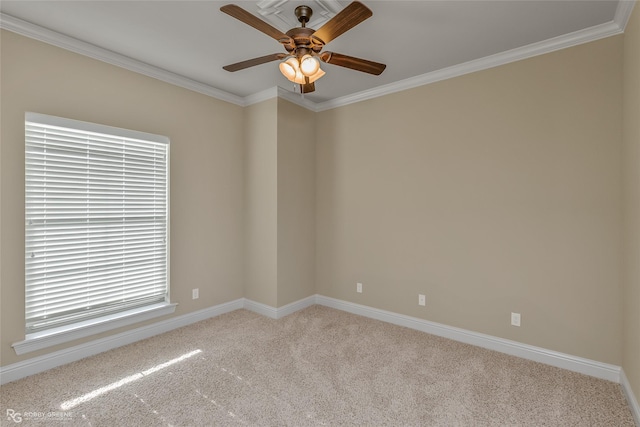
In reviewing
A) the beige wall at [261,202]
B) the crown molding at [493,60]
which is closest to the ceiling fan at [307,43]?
the crown molding at [493,60]

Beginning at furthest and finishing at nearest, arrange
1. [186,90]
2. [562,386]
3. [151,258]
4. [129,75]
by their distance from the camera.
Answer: [186,90], [151,258], [129,75], [562,386]

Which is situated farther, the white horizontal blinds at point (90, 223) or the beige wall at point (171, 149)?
the white horizontal blinds at point (90, 223)

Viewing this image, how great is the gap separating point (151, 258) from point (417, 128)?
125 inches

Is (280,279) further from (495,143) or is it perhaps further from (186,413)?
(495,143)

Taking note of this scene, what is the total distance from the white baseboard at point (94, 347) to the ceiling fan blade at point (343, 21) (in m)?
3.11

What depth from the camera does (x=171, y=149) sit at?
11.0 ft

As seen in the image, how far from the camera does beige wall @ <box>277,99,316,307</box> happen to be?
3.80 metres

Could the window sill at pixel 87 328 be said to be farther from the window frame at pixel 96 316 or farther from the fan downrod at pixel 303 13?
the fan downrod at pixel 303 13

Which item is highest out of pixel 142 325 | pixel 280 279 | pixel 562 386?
pixel 280 279

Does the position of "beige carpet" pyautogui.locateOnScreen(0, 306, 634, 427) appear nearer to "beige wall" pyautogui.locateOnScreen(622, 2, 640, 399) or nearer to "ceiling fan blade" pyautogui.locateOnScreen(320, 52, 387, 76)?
"beige wall" pyautogui.locateOnScreen(622, 2, 640, 399)

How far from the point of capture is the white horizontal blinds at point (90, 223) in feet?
8.21

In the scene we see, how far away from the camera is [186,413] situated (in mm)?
2041

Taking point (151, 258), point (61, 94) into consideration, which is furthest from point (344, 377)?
point (61, 94)

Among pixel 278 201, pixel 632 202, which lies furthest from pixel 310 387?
pixel 632 202
